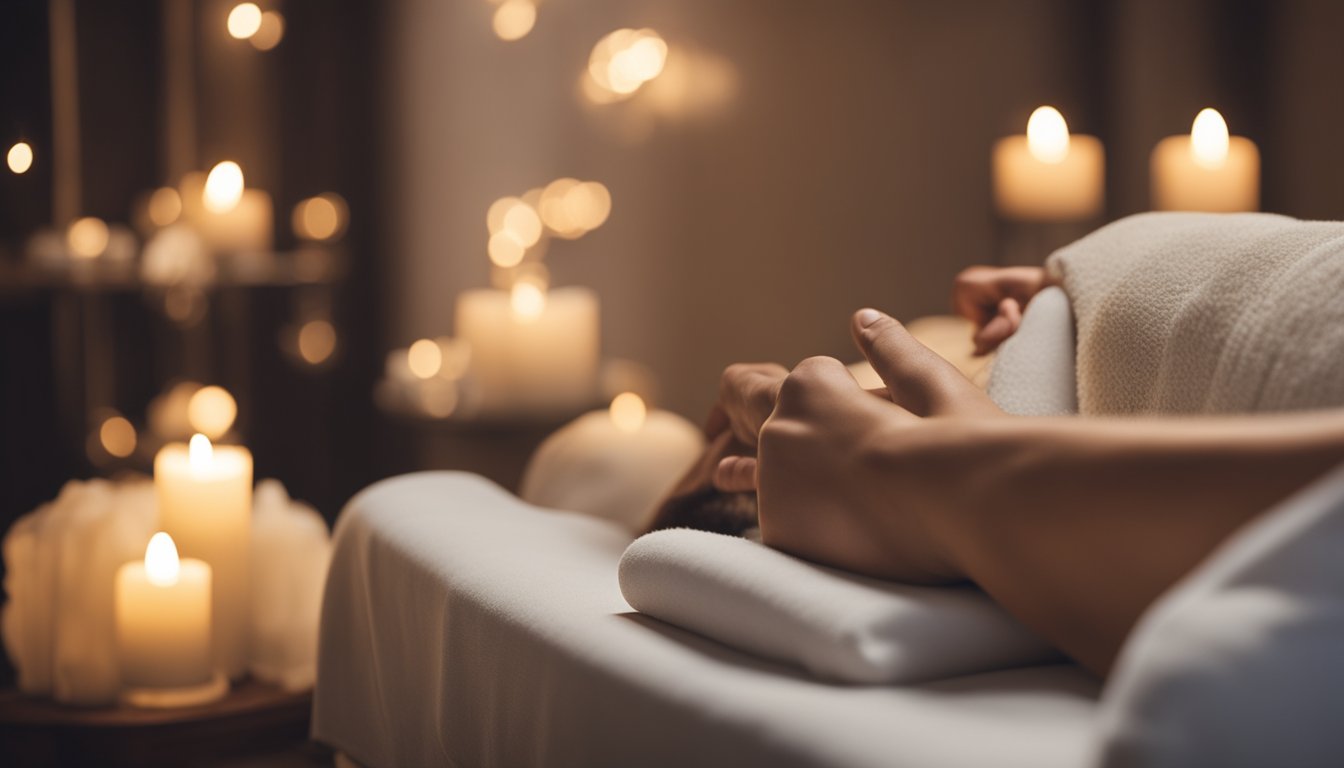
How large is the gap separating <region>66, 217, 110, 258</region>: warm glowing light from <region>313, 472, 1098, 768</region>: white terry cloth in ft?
4.93

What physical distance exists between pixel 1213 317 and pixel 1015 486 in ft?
0.71

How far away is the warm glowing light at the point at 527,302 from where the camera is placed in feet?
6.41

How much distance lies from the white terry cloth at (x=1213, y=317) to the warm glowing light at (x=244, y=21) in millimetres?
2331

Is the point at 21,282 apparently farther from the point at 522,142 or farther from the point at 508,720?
the point at 508,720

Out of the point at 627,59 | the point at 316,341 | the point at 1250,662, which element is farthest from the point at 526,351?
→ the point at 1250,662

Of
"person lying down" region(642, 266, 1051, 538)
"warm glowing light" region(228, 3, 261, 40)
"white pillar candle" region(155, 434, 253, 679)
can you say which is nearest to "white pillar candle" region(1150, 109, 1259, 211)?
"person lying down" region(642, 266, 1051, 538)

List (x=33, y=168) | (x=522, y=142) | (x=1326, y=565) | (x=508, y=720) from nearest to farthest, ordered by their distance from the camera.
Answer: (x=1326, y=565) → (x=508, y=720) → (x=33, y=168) → (x=522, y=142)

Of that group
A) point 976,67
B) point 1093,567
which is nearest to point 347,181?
point 976,67

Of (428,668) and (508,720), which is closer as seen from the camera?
(508,720)

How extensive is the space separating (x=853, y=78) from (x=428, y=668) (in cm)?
139

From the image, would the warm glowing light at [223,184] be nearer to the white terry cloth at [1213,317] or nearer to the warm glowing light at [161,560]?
the warm glowing light at [161,560]

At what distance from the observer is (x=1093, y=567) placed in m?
0.56

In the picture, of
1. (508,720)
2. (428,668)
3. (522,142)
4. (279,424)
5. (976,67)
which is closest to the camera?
(508,720)

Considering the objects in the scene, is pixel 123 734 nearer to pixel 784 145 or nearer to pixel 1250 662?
pixel 1250 662
